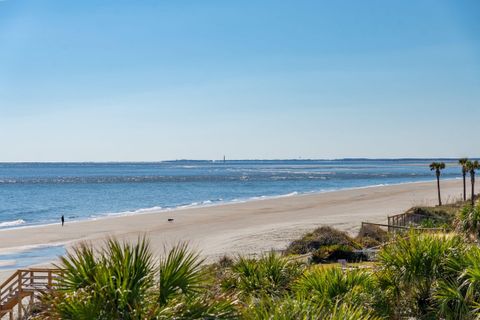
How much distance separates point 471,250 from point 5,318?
48.5ft

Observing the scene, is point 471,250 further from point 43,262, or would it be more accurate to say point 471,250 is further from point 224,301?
point 43,262

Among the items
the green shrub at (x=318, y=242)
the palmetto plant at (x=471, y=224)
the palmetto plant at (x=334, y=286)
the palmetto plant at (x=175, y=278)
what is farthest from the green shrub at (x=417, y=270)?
the green shrub at (x=318, y=242)

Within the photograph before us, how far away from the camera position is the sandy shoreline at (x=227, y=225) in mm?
38656

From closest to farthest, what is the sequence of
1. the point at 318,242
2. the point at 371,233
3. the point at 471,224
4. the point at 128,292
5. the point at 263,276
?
the point at 128,292 < the point at 263,276 < the point at 471,224 < the point at 318,242 < the point at 371,233

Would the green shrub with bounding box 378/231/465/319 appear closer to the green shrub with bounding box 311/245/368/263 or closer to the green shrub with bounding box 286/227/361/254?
the green shrub with bounding box 311/245/368/263

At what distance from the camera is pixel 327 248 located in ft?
79.9

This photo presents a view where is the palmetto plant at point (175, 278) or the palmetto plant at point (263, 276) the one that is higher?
the palmetto plant at point (175, 278)

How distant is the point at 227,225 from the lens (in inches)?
1913

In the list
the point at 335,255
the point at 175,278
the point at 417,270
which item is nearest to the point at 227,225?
the point at 335,255

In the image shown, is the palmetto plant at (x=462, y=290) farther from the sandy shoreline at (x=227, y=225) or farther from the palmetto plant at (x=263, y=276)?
the sandy shoreline at (x=227, y=225)

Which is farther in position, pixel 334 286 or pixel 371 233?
pixel 371 233

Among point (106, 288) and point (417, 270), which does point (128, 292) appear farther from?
point (417, 270)

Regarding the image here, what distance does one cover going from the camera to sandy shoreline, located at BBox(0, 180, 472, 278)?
38.7m

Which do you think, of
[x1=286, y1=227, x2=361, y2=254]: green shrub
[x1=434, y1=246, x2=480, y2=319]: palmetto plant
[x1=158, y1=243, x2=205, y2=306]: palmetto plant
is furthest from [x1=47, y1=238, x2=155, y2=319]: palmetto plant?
[x1=286, y1=227, x2=361, y2=254]: green shrub
